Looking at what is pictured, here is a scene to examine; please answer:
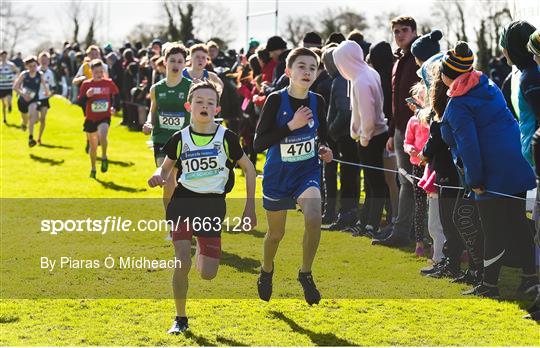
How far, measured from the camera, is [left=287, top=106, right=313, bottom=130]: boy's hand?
7266mm

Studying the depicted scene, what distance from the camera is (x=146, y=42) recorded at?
74500 millimetres

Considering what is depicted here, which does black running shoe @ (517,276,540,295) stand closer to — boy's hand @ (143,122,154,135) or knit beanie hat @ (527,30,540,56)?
knit beanie hat @ (527,30,540,56)

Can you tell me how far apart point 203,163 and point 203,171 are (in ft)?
0.19

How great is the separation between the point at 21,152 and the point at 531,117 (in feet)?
53.2

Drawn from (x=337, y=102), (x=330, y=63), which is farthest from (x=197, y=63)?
(x=337, y=102)

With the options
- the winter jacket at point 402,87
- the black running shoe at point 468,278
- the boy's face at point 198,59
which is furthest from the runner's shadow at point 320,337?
the boy's face at point 198,59

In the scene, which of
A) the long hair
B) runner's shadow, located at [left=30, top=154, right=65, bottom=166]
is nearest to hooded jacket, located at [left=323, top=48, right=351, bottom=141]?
the long hair

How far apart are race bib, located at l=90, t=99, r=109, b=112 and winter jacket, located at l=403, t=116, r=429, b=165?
28.2 feet

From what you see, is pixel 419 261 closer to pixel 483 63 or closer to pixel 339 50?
pixel 339 50

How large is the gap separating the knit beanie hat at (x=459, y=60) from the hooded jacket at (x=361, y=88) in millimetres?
2752

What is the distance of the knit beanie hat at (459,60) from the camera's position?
7.43m

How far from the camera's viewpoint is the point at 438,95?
788cm

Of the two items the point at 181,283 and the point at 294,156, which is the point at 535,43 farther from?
the point at 181,283

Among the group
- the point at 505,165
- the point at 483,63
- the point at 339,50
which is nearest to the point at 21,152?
the point at 339,50
